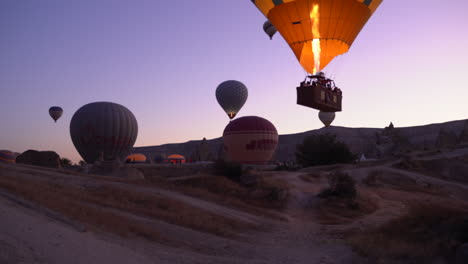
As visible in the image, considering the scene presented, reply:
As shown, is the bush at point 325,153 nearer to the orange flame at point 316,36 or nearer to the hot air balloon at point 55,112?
the orange flame at point 316,36

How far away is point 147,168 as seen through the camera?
44969 mm

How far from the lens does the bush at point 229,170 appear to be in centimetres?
2270

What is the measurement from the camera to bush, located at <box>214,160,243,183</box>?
2270 cm

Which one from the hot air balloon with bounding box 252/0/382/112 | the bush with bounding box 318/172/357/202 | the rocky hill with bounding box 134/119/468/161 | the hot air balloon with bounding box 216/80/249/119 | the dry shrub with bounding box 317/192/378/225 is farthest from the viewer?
the rocky hill with bounding box 134/119/468/161

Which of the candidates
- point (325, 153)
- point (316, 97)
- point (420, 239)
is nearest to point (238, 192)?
point (316, 97)

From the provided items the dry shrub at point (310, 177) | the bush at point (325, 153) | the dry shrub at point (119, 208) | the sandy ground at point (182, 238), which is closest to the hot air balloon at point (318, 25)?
the sandy ground at point (182, 238)

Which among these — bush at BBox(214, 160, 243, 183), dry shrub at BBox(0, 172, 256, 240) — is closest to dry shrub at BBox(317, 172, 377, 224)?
dry shrub at BBox(0, 172, 256, 240)

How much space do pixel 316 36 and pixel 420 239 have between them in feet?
46.5

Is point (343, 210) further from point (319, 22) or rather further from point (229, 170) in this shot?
point (319, 22)

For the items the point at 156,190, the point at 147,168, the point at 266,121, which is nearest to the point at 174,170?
the point at 147,168

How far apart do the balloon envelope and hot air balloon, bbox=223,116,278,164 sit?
2462 cm

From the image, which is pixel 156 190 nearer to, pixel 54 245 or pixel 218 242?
pixel 218 242

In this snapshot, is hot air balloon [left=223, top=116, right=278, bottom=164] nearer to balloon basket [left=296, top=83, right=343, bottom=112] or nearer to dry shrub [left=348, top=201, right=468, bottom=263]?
balloon basket [left=296, top=83, right=343, bottom=112]

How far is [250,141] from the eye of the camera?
46.3 meters
